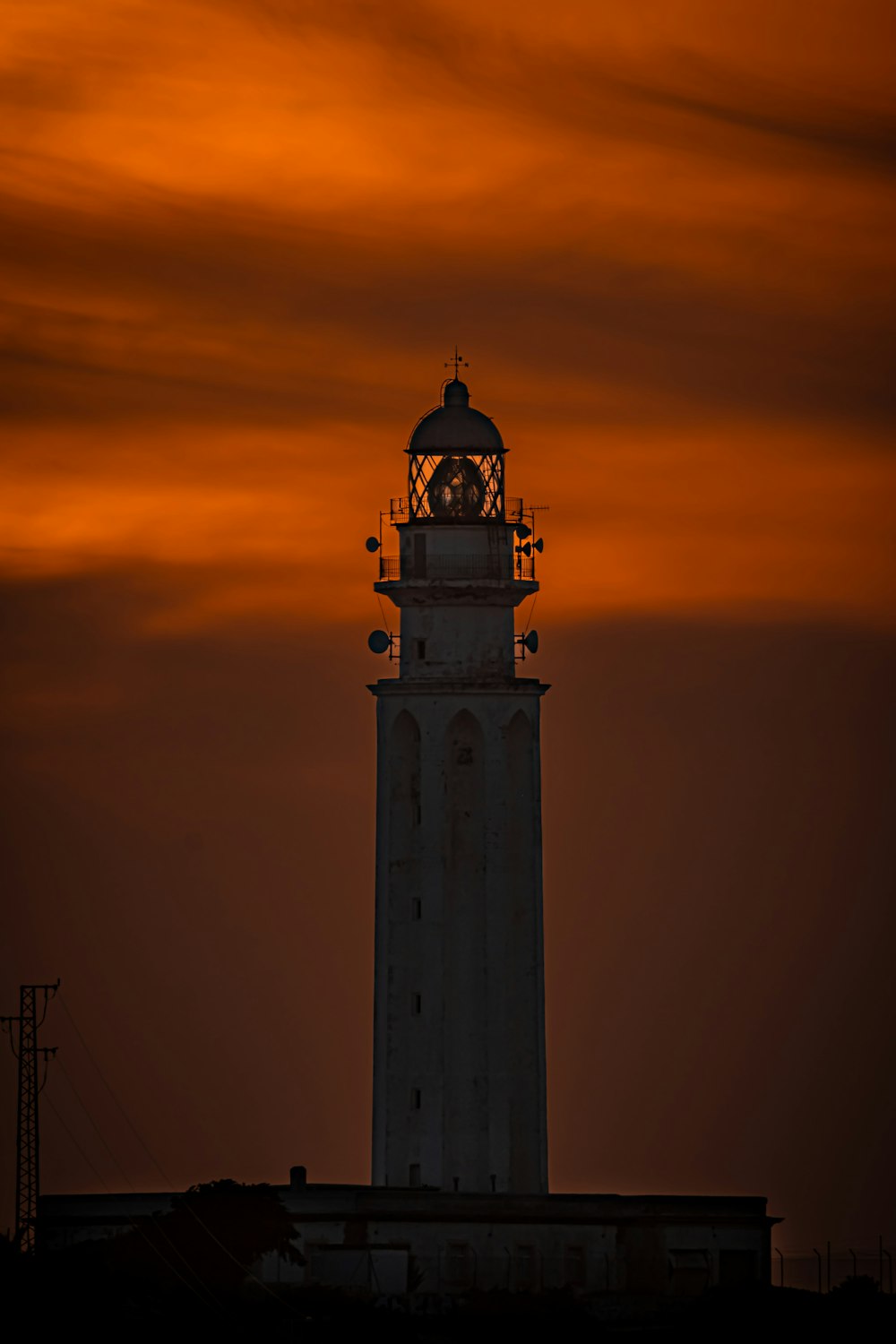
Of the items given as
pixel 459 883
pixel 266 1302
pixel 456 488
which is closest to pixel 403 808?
pixel 459 883

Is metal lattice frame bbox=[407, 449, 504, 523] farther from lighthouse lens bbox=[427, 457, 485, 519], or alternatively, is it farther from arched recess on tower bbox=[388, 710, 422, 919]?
arched recess on tower bbox=[388, 710, 422, 919]

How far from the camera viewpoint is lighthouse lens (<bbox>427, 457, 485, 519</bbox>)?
90.6 metres

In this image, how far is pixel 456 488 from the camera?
90.8 metres

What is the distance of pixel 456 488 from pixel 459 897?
9.18 m

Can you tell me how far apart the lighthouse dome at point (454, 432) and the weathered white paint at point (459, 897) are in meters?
2.63

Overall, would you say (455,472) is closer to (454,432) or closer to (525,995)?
(454,432)

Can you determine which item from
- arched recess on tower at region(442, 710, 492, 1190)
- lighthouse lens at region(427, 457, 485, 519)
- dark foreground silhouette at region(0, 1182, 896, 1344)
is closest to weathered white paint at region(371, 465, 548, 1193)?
arched recess on tower at region(442, 710, 492, 1190)

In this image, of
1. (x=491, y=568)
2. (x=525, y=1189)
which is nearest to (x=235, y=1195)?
(x=525, y=1189)

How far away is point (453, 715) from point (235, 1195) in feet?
40.2

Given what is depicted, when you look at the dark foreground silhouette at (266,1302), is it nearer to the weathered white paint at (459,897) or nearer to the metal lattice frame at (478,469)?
the weathered white paint at (459,897)

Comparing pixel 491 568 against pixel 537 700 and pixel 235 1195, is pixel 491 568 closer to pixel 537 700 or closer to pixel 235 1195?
pixel 537 700

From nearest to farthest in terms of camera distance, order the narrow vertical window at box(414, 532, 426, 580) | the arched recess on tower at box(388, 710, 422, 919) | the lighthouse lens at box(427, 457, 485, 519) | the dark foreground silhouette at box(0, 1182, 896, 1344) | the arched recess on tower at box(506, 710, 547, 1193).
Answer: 1. the dark foreground silhouette at box(0, 1182, 896, 1344)
2. the arched recess on tower at box(506, 710, 547, 1193)
3. the arched recess on tower at box(388, 710, 422, 919)
4. the narrow vertical window at box(414, 532, 426, 580)
5. the lighthouse lens at box(427, 457, 485, 519)

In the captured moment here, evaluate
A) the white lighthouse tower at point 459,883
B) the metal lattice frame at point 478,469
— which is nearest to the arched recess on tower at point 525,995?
the white lighthouse tower at point 459,883

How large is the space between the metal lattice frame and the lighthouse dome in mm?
130
